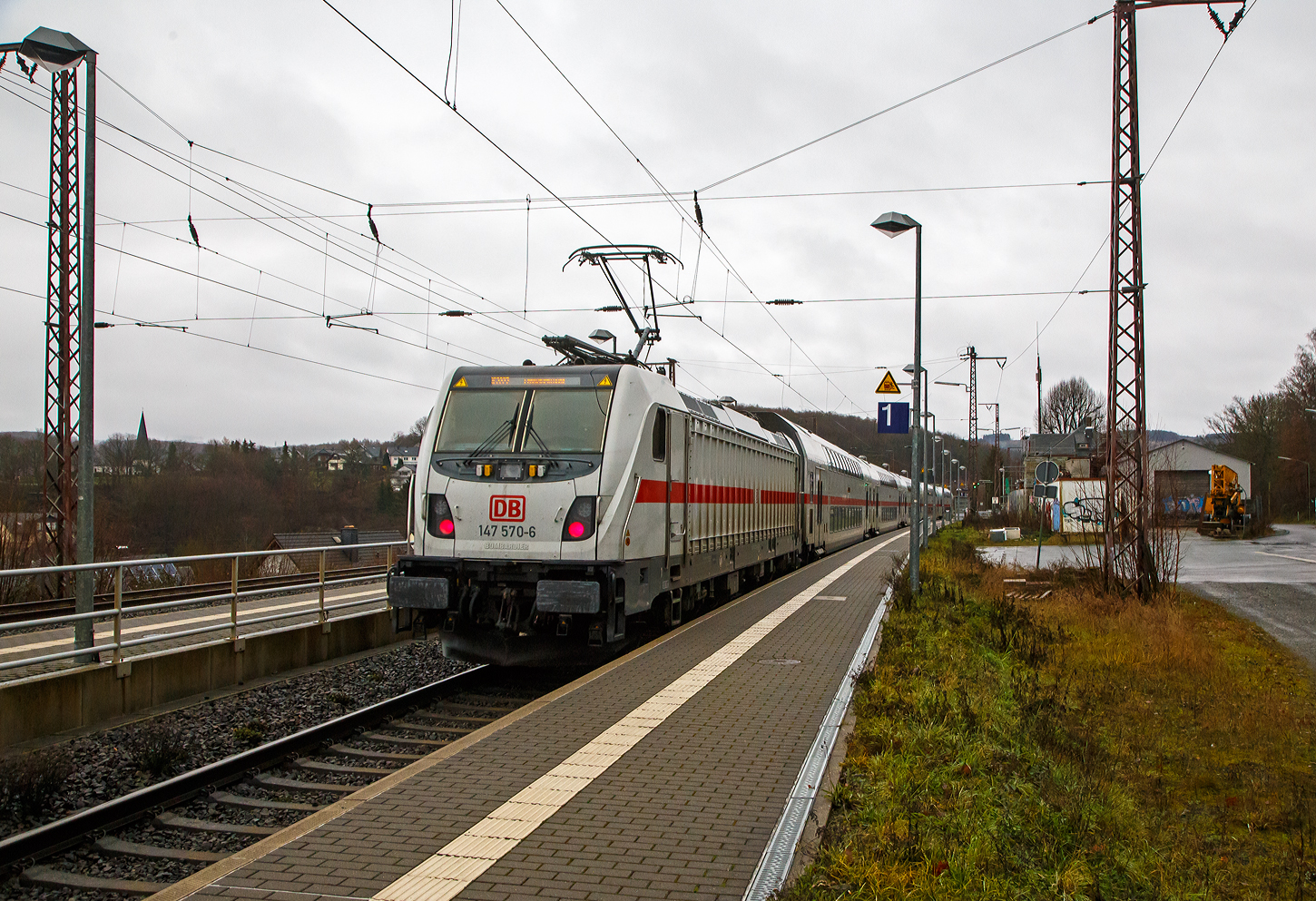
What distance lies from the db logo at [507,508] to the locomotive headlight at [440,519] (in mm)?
482

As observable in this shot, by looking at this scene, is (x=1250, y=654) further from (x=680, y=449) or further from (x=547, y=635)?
(x=547, y=635)

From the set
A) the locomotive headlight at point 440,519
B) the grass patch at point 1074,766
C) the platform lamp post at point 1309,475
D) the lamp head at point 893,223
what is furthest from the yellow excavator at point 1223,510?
the locomotive headlight at point 440,519

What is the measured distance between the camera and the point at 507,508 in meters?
10.5

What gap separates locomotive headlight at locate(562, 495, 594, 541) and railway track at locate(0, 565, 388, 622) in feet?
14.2

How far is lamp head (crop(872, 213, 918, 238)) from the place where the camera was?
1669cm

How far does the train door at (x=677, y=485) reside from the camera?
12.3 metres

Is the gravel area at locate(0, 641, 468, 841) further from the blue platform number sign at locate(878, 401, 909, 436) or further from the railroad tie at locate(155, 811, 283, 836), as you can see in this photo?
the blue platform number sign at locate(878, 401, 909, 436)

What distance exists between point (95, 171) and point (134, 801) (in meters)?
8.54

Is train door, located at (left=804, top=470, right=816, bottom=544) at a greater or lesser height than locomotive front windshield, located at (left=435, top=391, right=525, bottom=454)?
lesser

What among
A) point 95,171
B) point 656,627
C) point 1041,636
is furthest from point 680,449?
point 95,171

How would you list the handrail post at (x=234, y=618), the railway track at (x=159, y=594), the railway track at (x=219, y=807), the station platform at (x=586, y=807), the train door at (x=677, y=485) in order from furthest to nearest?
1. the railway track at (x=159, y=594)
2. the train door at (x=677, y=485)
3. the handrail post at (x=234, y=618)
4. the railway track at (x=219, y=807)
5. the station platform at (x=586, y=807)

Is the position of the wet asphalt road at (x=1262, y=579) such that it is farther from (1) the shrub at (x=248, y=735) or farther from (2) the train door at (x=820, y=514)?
(1) the shrub at (x=248, y=735)

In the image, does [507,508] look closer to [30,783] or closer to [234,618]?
[234,618]

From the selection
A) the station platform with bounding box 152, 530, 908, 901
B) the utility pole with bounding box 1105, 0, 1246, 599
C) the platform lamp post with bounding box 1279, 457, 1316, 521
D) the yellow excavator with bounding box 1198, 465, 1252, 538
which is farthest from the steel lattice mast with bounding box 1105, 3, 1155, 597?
the platform lamp post with bounding box 1279, 457, 1316, 521
